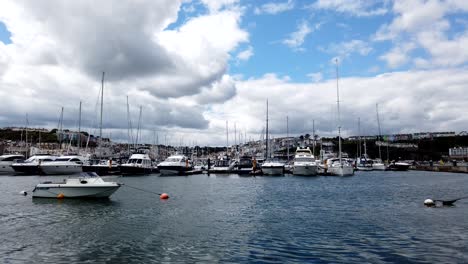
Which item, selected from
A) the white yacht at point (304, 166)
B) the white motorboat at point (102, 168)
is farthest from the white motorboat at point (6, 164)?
the white yacht at point (304, 166)

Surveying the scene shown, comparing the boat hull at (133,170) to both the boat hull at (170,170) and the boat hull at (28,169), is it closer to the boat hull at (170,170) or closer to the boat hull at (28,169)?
the boat hull at (170,170)

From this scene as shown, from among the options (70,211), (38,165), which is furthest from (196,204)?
(38,165)

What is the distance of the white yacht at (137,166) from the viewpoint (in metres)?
81.1

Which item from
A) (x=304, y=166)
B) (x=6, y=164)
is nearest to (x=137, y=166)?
(x=6, y=164)

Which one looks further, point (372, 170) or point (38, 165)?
point (372, 170)

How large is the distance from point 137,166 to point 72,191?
1915 inches

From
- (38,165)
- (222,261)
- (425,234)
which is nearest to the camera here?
(222,261)

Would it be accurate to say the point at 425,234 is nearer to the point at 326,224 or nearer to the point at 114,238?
the point at 326,224

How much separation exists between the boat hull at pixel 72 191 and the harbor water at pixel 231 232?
3.76ft

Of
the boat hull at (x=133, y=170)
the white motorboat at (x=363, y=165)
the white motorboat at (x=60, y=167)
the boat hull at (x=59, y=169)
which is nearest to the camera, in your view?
the white motorboat at (x=60, y=167)

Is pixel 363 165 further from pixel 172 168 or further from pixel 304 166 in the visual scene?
pixel 172 168

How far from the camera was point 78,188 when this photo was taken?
34438mm

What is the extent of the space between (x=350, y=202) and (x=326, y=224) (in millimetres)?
12787

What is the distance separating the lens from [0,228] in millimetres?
22016
